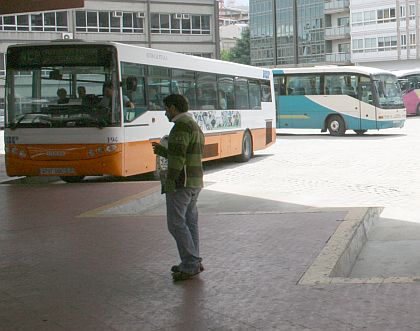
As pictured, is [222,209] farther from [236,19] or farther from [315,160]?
[236,19]

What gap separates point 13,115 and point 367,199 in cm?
723

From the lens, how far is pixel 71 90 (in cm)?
1442

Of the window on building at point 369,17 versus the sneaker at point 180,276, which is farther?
the window on building at point 369,17

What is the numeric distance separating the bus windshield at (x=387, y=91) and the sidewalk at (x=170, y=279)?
21.8 meters

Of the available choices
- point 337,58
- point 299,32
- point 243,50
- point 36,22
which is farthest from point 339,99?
point 243,50

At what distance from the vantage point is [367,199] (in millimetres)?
12812

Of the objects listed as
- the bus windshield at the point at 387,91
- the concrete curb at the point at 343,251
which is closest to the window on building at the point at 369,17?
the bus windshield at the point at 387,91

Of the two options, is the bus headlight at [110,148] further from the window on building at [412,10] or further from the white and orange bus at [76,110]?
the window on building at [412,10]

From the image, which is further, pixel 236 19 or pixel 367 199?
pixel 236 19

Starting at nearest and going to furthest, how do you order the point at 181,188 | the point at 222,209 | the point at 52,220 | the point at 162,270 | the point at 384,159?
1. the point at 181,188
2. the point at 162,270
3. the point at 52,220
4. the point at 222,209
5. the point at 384,159

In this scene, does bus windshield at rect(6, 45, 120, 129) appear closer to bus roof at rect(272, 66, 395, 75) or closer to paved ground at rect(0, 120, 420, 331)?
paved ground at rect(0, 120, 420, 331)

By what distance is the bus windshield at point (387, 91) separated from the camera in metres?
31.2

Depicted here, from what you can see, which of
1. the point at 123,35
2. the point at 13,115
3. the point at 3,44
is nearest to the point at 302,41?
the point at 123,35

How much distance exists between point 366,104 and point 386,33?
→ 148ft
